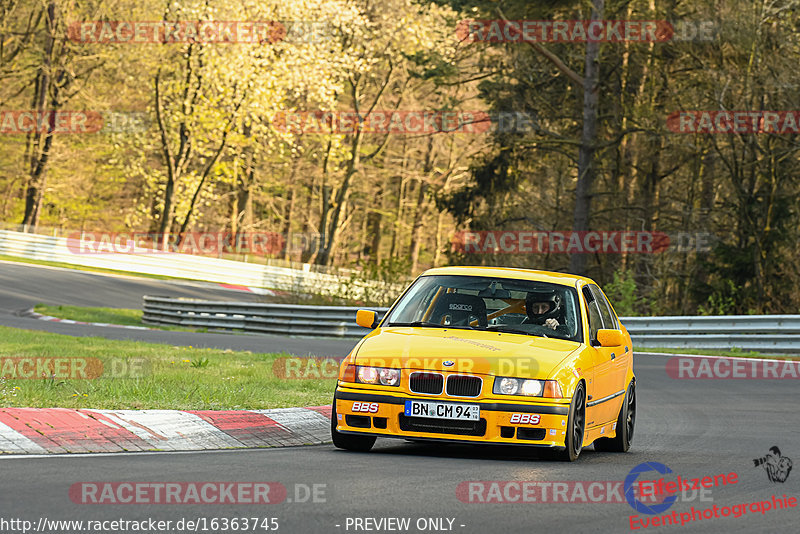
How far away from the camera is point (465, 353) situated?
340 inches

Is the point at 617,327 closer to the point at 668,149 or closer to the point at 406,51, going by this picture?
the point at 668,149

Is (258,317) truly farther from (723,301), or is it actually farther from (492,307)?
(492,307)

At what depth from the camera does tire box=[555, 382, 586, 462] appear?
8.52 metres

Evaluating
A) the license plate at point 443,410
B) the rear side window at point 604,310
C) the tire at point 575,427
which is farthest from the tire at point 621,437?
the license plate at point 443,410

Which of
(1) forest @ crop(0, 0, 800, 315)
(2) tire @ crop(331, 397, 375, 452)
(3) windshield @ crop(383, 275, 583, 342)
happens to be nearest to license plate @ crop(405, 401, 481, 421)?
(2) tire @ crop(331, 397, 375, 452)

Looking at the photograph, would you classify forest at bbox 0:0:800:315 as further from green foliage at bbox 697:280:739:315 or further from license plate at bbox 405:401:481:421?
license plate at bbox 405:401:481:421

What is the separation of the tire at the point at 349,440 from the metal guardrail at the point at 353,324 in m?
15.4

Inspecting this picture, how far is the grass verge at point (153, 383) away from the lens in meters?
10.2

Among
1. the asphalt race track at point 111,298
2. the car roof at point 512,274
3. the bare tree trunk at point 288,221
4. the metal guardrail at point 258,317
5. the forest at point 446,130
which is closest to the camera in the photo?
the car roof at point 512,274

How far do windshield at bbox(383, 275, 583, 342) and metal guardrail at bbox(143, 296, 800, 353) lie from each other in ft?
45.5

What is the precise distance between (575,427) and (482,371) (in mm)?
870

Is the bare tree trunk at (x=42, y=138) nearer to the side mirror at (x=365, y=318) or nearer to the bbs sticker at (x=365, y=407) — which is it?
the side mirror at (x=365, y=318)

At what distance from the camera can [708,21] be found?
32.3 m

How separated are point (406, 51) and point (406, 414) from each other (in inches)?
1923
